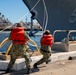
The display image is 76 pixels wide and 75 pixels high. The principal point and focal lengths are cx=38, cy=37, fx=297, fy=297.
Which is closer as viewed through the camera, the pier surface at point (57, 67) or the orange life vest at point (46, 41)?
the pier surface at point (57, 67)

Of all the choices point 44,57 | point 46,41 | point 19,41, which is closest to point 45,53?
point 44,57

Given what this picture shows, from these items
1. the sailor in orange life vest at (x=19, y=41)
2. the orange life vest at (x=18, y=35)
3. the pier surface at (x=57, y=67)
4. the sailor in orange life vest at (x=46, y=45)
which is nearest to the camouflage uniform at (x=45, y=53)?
the sailor in orange life vest at (x=46, y=45)

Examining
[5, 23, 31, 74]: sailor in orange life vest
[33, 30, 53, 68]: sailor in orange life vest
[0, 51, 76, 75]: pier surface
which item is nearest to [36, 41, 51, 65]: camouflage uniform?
[33, 30, 53, 68]: sailor in orange life vest

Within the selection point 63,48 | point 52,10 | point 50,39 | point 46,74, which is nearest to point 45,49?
point 50,39

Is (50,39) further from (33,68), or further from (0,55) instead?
(0,55)

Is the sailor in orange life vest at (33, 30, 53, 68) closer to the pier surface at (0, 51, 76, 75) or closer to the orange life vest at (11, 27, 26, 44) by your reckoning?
the pier surface at (0, 51, 76, 75)

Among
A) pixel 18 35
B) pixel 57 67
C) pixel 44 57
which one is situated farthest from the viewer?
pixel 57 67

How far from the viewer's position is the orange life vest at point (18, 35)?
7098 millimetres

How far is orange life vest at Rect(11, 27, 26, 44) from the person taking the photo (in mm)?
7098

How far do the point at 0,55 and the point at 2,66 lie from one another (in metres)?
0.52

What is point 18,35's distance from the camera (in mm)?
7086

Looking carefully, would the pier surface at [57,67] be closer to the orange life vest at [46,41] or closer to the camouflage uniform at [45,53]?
the camouflage uniform at [45,53]

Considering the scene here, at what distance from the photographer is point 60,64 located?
862cm

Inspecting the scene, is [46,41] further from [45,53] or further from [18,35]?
[18,35]
